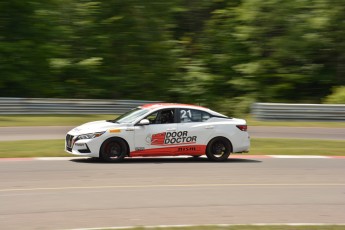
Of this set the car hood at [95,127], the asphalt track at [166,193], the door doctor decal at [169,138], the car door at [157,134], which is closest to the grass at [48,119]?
the car hood at [95,127]

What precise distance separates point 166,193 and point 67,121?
1702cm

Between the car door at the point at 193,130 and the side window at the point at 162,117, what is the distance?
0.22m

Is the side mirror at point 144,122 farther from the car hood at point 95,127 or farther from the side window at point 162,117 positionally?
the car hood at point 95,127

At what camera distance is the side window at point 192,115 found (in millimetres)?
16742

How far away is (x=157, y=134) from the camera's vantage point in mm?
16328

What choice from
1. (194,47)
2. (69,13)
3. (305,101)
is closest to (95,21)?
(69,13)

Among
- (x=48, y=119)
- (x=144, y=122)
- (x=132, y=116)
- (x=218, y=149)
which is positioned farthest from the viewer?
(x=48, y=119)

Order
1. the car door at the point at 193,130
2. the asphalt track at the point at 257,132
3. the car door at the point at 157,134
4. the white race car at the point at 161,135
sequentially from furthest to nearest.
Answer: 1. the asphalt track at the point at 257,132
2. the car door at the point at 193,130
3. the car door at the point at 157,134
4. the white race car at the point at 161,135

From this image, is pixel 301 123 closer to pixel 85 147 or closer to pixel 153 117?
pixel 153 117

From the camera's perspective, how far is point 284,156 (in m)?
18.9

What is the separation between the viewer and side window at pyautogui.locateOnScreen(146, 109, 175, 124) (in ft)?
54.1

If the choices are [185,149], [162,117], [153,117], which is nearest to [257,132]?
[185,149]

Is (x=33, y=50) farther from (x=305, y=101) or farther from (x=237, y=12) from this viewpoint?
(x=305, y=101)

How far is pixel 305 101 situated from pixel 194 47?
778cm
